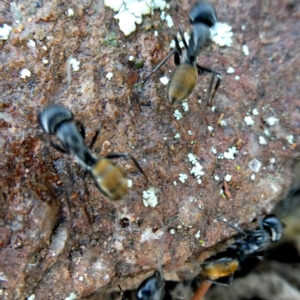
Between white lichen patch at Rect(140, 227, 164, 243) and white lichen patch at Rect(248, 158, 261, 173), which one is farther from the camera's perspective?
white lichen patch at Rect(248, 158, 261, 173)

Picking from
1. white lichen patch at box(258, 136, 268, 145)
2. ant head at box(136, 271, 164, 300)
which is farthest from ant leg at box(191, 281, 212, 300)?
white lichen patch at box(258, 136, 268, 145)

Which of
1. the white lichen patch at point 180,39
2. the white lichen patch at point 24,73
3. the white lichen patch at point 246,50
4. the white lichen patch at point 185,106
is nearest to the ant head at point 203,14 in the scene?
the white lichen patch at point 180,39

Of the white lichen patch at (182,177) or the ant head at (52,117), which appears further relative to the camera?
the white lichen patch at (182,177)

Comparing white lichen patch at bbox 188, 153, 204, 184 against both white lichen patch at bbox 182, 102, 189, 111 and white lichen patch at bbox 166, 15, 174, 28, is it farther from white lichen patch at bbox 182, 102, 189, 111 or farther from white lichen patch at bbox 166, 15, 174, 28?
white lichen patch at bbox 166, 15, 174, 28

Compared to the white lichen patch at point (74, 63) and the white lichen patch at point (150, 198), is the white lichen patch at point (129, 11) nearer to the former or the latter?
the white lichen patch at point (74, 63)

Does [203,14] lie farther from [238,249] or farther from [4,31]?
[238,249]

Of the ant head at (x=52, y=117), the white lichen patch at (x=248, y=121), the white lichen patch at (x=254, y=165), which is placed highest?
the ant head at (x=52, y=117)

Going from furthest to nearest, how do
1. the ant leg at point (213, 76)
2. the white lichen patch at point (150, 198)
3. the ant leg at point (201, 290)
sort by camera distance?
the ant leg at point (201, 290)
the ant leg at point (213, 76)
the white lichen patch at point (150, 198)

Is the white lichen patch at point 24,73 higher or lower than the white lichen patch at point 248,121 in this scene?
higher
